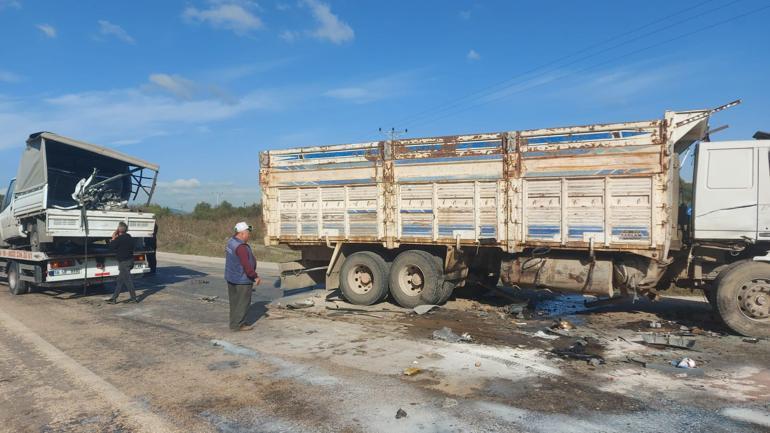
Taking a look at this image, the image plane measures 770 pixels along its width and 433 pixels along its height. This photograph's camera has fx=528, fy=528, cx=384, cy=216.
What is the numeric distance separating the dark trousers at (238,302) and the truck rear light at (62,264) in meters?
5.46

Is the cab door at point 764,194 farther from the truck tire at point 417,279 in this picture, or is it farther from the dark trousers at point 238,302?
the dark trousers at point 238,302

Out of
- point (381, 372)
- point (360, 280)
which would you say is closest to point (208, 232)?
point (360, 280)

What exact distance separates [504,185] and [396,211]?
1978mm

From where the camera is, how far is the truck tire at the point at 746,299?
6914mm

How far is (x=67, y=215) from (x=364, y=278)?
242 inches

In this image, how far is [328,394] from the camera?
189 inches

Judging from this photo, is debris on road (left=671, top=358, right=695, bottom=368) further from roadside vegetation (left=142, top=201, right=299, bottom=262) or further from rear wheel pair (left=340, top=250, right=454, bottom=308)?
roadside vegetation (left=142, top=201, right=299, bottom=262)

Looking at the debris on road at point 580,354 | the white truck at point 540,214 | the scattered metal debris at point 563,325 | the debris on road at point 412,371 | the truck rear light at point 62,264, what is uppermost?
the white truck at point 540,214

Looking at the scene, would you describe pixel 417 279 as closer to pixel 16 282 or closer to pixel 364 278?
pixel 364 278

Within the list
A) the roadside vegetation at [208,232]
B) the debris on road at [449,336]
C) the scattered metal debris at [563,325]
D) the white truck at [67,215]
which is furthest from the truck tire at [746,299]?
the roadside vegetation at [208,232]

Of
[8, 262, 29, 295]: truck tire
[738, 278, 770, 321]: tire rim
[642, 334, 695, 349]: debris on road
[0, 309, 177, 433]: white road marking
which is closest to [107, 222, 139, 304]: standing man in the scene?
[0, 309, 177, 433]: white road marking

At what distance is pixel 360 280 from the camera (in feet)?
31.9

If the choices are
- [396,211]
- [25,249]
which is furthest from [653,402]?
[25,249]

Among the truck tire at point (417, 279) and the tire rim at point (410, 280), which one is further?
the tire rim at point (410, 280)
